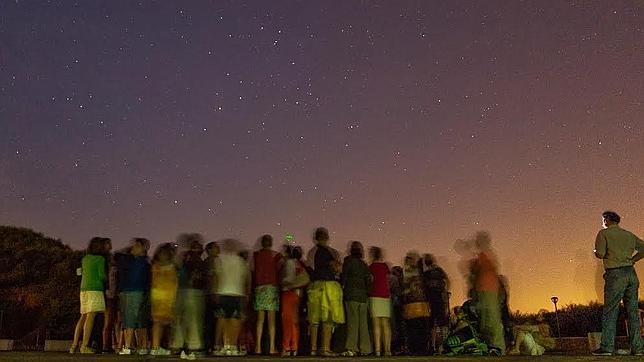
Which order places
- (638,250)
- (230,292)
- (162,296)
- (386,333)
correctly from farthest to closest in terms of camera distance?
1. (386,333)
2. (638,250)
3. (230,292)
4. (162,296)

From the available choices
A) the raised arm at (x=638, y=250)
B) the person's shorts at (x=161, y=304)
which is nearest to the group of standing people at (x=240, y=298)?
the person's shorts at (x=161, y=304)

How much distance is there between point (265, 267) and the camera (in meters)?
11.6

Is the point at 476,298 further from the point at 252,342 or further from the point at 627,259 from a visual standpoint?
the point at 252,342

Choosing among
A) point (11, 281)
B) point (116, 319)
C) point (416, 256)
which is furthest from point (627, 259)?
point (11, 281)

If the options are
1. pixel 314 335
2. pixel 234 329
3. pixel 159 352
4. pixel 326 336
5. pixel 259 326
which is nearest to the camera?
pixel 159 352

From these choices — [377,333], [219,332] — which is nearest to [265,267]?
[219,332]

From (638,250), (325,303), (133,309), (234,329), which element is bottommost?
(234,329)

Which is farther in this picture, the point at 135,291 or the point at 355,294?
the point at 355,294

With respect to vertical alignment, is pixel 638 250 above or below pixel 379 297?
above

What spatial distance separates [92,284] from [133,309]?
2.66ft

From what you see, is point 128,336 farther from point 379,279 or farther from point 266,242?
point 379,279

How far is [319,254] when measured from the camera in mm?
11633

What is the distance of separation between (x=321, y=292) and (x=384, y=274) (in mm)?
1336

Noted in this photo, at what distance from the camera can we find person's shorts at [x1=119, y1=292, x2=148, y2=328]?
36.6 ft
